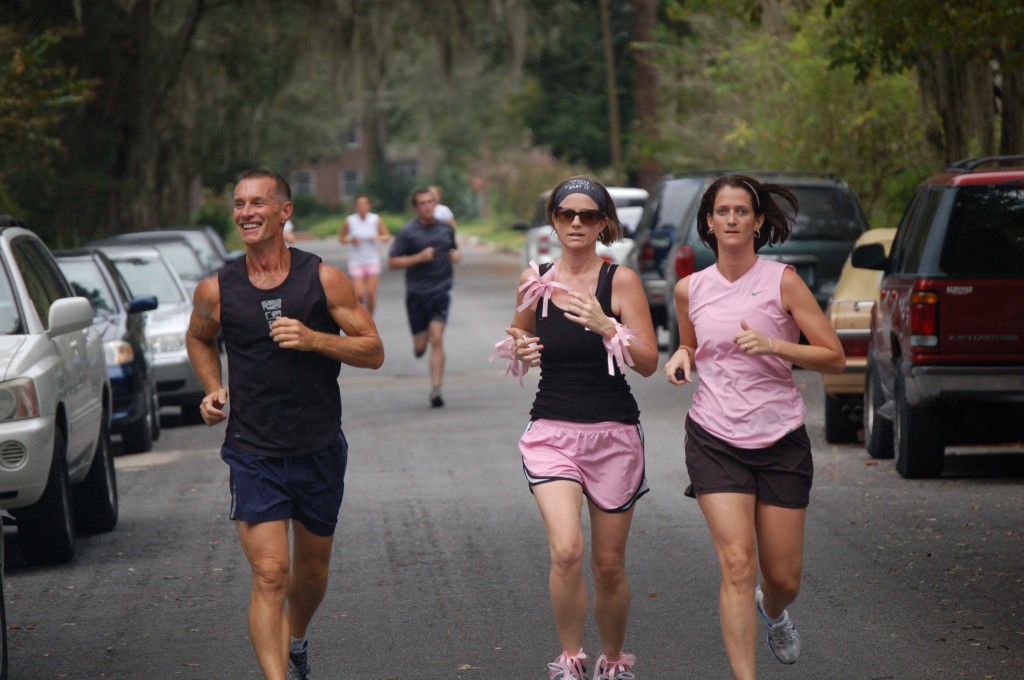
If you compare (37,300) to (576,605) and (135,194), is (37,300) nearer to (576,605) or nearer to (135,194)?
(576,605)

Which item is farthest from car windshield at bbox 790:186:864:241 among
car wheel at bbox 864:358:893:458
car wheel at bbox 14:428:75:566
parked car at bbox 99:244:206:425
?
car wheel at bbox 14:428:75:566

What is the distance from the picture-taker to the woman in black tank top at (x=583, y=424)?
19.5 ft

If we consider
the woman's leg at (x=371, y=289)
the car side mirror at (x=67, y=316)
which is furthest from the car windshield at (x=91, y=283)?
the woman's leg at (x=371, y=289)

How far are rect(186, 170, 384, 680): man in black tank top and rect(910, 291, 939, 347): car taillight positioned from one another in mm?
5120

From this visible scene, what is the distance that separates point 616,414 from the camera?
6.02 m

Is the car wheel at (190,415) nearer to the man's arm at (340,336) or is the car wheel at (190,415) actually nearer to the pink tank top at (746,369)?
the man's arm at (340,336)

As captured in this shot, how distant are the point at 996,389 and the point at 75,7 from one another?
1633 centimetres

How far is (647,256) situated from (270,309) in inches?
584

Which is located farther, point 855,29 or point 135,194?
point 135,194

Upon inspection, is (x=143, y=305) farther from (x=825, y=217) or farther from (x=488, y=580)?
(x=825, y=217)

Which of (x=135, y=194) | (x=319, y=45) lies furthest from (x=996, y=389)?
(x=319, y=45)

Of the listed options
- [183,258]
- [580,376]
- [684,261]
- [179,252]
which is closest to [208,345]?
[580,376]

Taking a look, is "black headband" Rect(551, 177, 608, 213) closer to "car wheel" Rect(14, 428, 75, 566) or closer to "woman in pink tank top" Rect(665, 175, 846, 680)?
Result: "woman in pink tank top" Rect(665, 175, 846, 680)

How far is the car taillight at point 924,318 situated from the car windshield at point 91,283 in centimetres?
632
